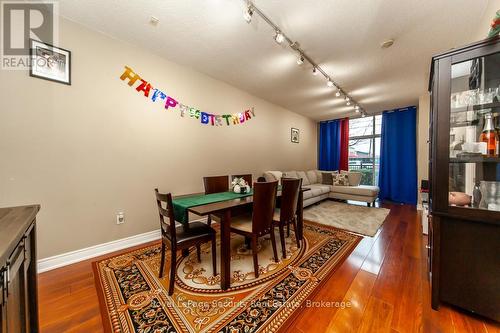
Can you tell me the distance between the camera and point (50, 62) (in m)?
1.83

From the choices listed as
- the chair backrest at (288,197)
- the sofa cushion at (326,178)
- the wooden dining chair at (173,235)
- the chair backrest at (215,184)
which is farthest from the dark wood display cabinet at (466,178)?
the sofa cushion at (326,178)

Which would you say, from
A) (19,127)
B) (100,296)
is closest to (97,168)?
(19,127)

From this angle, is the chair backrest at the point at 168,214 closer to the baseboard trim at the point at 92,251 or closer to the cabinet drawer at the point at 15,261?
the cabinet drawer at the point at 15,261

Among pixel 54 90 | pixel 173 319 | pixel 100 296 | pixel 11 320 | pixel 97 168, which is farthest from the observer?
pixel 97 168

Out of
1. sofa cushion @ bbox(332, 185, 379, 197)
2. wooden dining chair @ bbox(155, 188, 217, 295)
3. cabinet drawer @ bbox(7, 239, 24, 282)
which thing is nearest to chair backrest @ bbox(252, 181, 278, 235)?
wooden dining chair @ bbox(155, 188, 217, 295)

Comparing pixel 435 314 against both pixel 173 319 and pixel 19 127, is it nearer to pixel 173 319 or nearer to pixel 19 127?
pixel 173 319

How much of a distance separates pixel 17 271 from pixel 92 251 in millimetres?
1595

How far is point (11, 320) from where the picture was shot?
723 mm

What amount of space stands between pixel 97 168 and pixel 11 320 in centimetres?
171

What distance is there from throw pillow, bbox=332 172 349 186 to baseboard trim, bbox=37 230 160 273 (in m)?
4.37

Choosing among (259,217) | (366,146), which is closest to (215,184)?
(259,217)

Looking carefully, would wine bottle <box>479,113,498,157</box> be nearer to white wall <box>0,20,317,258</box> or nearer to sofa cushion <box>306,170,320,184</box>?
white wall <box>0,20,317,258</box>

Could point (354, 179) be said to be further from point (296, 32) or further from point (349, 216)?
point (296, 32)

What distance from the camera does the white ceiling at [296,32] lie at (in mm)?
1762
